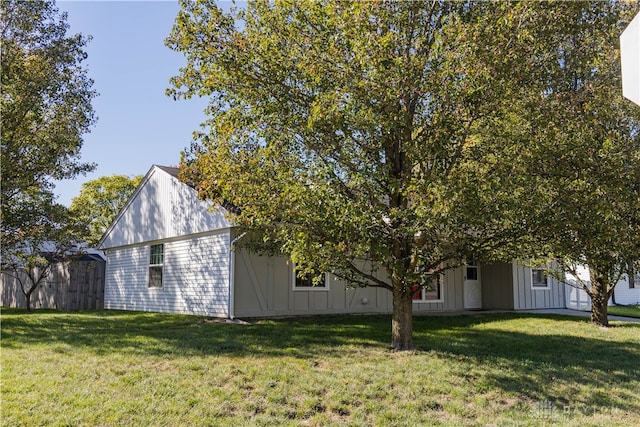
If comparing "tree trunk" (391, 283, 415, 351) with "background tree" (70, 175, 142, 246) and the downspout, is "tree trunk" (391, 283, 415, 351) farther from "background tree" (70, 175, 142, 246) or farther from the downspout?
"background tree" (70, 175, 142, 246)

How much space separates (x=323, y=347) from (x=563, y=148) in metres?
4.62

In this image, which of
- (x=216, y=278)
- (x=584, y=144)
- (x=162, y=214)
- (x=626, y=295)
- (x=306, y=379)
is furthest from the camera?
(x=626, y=295)

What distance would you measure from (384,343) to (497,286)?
10.0 m

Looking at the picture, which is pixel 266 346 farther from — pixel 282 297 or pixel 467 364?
pixel 282 297

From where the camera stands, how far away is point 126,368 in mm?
6359

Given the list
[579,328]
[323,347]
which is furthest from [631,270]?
[323,347]

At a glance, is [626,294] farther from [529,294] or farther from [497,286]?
[497,286]

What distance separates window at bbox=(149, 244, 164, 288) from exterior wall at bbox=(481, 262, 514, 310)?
35.5 feet

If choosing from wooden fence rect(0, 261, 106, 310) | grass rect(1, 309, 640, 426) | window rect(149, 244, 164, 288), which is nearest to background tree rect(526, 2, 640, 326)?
grass rect(1, 309, 640, 426)

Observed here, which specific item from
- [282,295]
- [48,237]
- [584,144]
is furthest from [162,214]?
[584,144]

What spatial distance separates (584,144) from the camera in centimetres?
699

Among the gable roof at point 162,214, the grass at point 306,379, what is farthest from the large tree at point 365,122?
the gable roof at point 162,214

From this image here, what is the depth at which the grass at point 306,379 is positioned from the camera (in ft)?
16.7

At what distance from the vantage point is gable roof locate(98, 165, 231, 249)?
13.1 m
